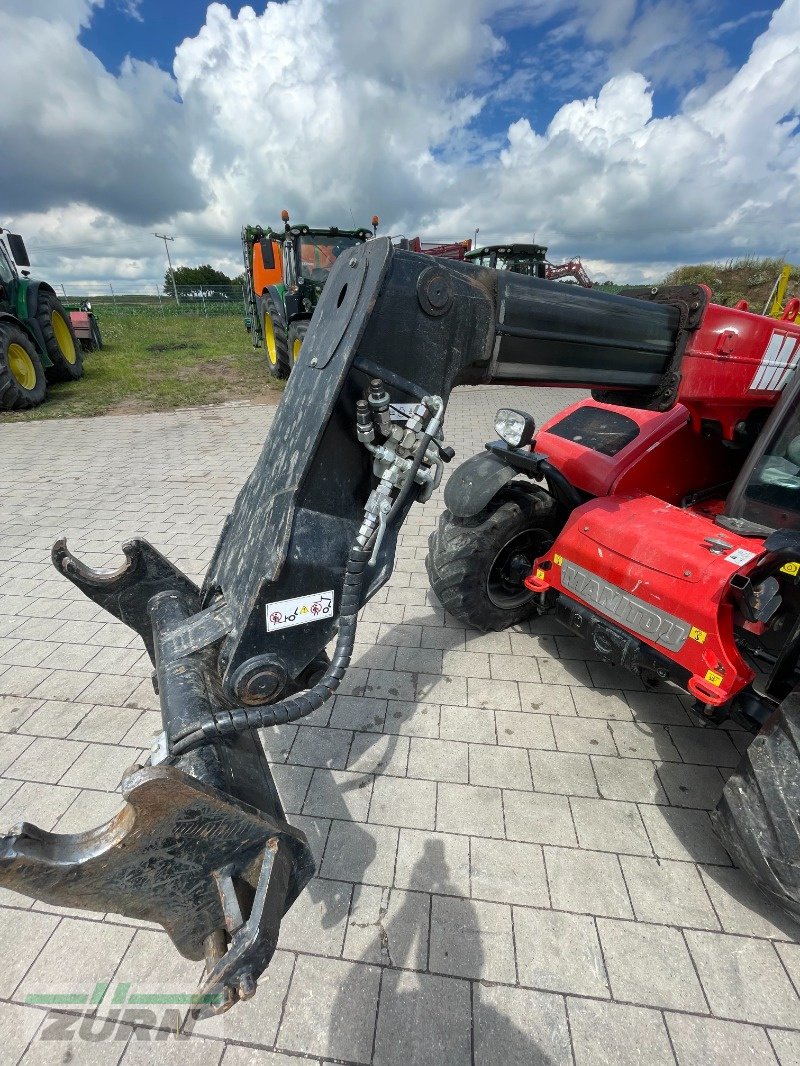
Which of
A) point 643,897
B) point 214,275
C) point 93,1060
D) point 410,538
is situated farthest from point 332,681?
point 214,275

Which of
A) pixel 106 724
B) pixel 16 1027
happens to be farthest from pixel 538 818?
pixel 106 724

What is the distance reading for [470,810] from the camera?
2211 millimetres

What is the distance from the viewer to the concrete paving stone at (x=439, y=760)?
2371 mm

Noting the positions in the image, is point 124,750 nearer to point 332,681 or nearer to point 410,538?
point 332,681

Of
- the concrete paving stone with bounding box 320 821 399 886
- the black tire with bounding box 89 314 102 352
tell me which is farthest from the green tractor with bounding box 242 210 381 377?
the concrete paving stone with bounding box 320 821 399 886

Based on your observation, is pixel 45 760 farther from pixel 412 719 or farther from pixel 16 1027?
pixel 412 719

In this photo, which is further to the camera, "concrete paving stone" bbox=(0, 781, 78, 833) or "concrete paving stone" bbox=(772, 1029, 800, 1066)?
"concrete paving stone" bbox=(0, 781, 78, 833)

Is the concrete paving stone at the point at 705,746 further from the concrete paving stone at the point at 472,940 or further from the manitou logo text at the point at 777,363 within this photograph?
the manitou logo text at the point at 777,363

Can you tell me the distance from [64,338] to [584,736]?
41.6ft

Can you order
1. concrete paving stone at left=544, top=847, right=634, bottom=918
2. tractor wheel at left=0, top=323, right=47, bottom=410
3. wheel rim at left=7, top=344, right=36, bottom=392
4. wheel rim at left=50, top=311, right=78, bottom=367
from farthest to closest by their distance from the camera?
wheel rim at left=50, top=311, right=78, bottom=367, wheel rim at left=7, top=344, right=36, bottom=392, tractor wheel at left=0, top=323, right=47, bottom=410, concrete paving stone at left=544, top=847, right=634, bottom=918

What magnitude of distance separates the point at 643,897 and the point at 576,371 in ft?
6.28

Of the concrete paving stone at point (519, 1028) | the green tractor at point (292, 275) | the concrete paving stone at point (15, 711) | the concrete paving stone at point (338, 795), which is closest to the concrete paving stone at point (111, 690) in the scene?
the concrete paving stone at point (15, 711)

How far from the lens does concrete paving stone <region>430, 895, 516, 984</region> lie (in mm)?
1722

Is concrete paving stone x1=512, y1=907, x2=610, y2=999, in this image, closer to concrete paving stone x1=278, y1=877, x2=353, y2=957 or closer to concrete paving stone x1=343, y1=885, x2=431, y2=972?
concrete paving stone x1=343, y1=885, x2=431, y2=972
